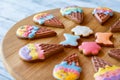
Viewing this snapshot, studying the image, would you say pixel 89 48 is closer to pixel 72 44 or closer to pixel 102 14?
pixel 72 44

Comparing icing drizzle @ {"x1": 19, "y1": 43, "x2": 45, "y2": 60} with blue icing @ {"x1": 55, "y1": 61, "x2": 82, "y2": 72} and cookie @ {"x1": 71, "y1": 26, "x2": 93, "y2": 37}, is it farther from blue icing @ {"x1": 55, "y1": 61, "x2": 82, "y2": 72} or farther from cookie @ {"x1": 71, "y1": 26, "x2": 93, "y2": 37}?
cookie @ {"x1": 71, "y1": 26, "x2": 93, "y2": 37}

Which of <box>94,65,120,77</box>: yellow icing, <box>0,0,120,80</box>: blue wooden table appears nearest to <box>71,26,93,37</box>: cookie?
<box>94,65,120,77</box>: yellow icing

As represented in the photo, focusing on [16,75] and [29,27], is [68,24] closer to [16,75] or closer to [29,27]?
[29,27]

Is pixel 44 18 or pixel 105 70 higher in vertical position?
pixel 44 18

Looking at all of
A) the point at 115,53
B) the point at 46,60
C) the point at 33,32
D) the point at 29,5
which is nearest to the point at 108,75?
the point at 115,53

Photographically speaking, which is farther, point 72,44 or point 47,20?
point 47,20

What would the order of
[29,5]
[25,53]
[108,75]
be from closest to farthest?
[108,75] < [25,53] < [29,5]

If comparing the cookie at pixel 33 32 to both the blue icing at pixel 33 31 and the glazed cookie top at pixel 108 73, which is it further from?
the glazed cookie top at pixel 108 73
